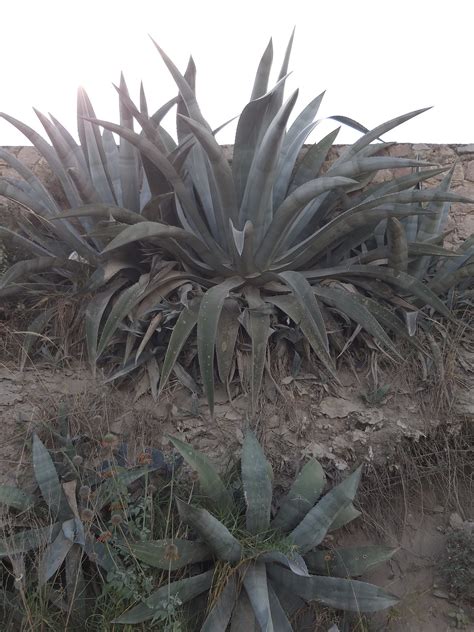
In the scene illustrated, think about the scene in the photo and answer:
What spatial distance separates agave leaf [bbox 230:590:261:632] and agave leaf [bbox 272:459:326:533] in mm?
311

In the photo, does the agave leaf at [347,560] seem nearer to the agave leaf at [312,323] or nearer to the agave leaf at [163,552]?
→ the agave leaf at [163,552]

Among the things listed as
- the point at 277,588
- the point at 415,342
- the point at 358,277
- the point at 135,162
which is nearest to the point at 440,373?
the point at 415,342

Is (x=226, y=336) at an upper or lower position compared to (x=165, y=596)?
upper

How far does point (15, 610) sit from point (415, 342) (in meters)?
2.06

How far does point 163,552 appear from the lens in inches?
84.0

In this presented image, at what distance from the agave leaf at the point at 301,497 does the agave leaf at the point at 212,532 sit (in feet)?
0.82

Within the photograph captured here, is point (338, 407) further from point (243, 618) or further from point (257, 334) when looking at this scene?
point (243, 618)

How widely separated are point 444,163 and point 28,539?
3.35 meters

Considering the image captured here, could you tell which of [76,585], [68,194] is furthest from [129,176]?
[76,585]

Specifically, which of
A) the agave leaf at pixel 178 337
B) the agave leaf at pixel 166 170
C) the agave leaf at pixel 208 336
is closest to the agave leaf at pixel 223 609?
the agave leaf at pixel 208 336

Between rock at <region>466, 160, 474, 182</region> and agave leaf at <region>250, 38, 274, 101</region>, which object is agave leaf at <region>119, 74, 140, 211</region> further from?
rock at <region>466, 160, 474, 182</region>

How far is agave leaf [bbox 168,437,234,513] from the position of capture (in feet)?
7.59


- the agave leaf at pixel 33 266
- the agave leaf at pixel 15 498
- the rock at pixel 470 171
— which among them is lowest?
the agave leaf at pixel 15 498

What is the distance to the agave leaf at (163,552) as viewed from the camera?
2119mm
